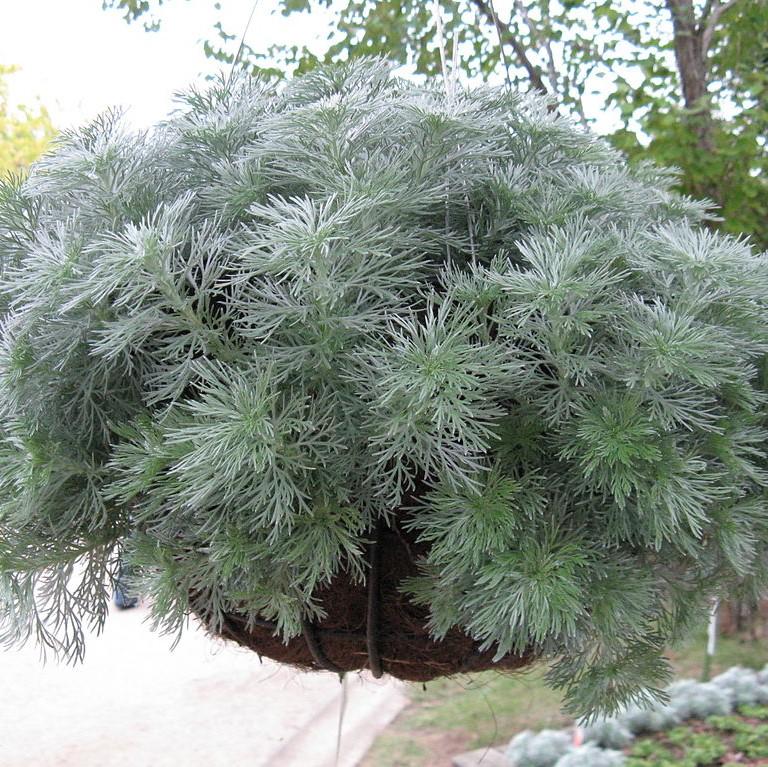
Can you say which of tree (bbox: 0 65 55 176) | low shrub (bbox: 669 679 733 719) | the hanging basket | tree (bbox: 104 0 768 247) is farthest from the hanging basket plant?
tree (bbox: 0 65 55 176)

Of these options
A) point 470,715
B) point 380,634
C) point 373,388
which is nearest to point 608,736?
point 470,715

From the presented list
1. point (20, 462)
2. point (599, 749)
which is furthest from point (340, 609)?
point (599, 749)

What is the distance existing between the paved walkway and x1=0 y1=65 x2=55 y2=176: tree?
3.62 meters

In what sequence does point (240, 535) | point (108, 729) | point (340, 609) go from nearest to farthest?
point (240, 535) < point (340, 609) < point (108, 729)

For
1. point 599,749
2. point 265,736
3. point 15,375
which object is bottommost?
point 265,736

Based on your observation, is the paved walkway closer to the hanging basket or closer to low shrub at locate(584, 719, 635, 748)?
low shrub at locate(584, 719, 635, 748)

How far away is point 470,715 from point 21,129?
5.48 m

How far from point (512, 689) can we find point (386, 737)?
0.62 m

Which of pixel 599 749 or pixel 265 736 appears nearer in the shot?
pixel 599 749

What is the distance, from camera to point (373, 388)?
509 millimetres

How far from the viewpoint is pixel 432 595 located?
59 centimetres

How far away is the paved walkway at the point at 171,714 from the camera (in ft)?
10.7

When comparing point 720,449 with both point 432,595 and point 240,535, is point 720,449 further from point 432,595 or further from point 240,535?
point 240,535

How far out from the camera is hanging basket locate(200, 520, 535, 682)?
2.13 feet
